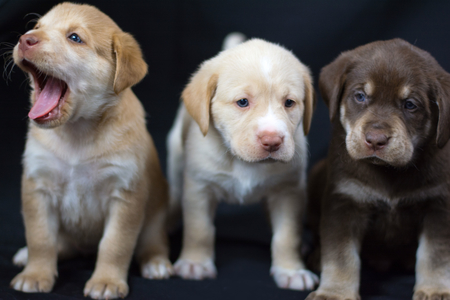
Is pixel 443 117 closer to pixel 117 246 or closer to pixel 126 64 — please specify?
pixel 126 64

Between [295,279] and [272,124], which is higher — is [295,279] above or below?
below

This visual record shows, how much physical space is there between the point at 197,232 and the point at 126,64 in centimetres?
136

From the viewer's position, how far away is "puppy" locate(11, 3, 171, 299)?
11.8ft

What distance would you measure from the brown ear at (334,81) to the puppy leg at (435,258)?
92cm

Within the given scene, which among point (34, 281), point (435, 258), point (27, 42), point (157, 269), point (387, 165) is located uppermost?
point (27, 42)

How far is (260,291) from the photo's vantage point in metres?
3.92

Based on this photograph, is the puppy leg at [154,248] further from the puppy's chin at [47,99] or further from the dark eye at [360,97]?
the dark eye at [360,97]

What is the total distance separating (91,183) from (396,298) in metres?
2.14

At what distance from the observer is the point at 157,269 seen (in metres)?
4.16

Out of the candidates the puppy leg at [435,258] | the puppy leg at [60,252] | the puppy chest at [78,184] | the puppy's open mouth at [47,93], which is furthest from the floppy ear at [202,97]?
the puppy leg at [435,258]

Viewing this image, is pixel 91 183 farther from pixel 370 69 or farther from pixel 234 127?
pixel 370 69

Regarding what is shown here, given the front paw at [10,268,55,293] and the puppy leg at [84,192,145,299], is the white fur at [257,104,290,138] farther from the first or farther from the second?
the front paw at [10,268,55,293]

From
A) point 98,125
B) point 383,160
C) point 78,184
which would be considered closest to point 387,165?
point 383,160

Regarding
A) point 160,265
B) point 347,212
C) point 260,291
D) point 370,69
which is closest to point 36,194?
point 160,265
